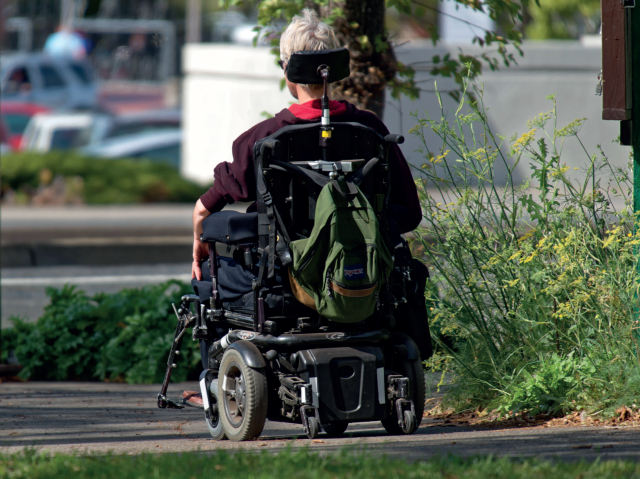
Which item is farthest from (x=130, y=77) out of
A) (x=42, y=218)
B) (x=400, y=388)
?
(x=400, y=388)

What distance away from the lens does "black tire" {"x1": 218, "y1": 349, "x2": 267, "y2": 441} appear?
396 centimetres

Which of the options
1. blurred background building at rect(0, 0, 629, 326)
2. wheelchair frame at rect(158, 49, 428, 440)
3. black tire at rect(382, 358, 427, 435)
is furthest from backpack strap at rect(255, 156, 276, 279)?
blurred background building at rect(0, 0, 629, 326)

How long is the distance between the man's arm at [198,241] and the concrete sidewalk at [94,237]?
819 cm

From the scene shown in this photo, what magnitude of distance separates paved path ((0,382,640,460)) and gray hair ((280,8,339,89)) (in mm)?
1616

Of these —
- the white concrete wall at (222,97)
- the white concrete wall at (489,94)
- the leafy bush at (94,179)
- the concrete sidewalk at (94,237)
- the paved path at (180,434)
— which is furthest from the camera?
the leafy bush at (94,179)

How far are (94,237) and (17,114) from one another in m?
17.0

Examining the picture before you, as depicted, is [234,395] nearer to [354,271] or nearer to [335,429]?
[335,429]

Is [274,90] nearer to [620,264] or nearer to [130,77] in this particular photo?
[620,264]

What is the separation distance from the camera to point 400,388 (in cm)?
402

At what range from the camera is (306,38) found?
4.11m

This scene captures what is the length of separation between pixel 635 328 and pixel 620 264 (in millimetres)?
360

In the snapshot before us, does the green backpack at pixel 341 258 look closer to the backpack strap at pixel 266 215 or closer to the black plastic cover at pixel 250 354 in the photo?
the backpack strap at pixel 266 215

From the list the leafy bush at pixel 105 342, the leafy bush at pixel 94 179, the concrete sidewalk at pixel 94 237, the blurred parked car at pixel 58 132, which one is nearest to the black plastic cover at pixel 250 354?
the leafy bush at pixel 105 342

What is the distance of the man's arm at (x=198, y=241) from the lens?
4215 millimetres
